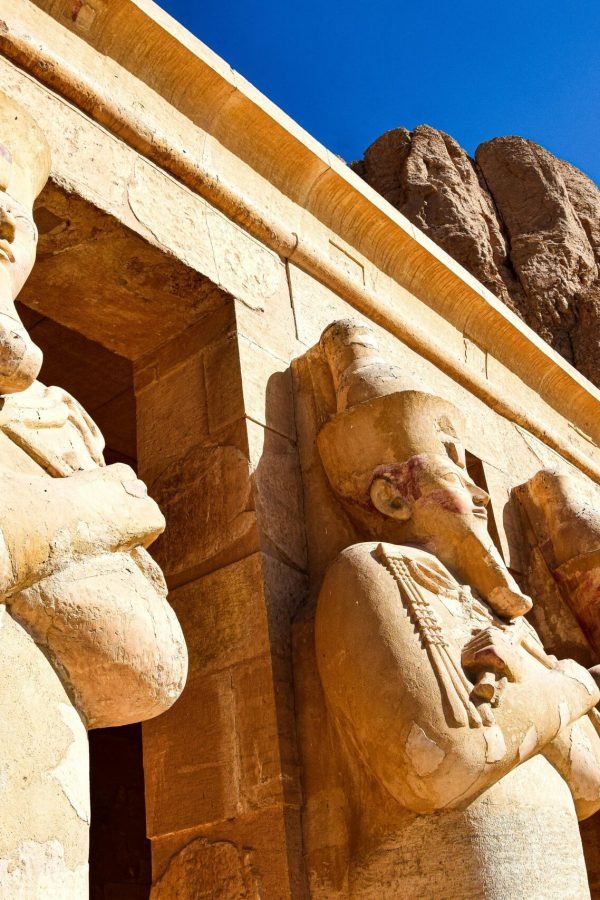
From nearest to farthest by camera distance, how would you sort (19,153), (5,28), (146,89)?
(19,153), (5,28), (146,89)

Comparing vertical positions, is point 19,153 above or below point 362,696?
above

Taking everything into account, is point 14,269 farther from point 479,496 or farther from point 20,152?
point 479,496

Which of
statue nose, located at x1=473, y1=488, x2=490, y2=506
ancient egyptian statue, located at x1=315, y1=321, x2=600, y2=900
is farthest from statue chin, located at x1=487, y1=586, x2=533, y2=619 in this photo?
statue nose, located at x1=473, y1=488, x2=490, y2=506

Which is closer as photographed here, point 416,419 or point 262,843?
point 262,843

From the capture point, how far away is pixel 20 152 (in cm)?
219

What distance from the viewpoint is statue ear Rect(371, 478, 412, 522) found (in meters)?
2.85

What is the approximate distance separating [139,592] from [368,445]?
1.31 metres

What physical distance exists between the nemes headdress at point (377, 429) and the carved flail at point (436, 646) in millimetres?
445

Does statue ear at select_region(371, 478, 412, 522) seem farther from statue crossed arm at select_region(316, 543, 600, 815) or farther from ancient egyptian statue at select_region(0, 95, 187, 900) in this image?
ancient egyptian statue at select_region(0, 95, 187, 900)

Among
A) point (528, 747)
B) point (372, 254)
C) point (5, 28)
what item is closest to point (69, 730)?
point (528, 747)

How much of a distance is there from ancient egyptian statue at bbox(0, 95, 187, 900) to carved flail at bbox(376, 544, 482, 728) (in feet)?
2.33

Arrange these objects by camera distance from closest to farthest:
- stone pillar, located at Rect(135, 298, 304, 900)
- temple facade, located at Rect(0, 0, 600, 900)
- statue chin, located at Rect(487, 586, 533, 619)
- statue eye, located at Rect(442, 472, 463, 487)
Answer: temple facade, located at Rect(0, 0, 600, 900) → stone pillar, located at Rect(135, 298, 304, 900) → statue chin, located at Rect(487, 586, 533, 619) → statue eye, located at Rect(442, 472, 463, 487)

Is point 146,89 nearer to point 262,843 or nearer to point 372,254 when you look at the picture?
point 372,254

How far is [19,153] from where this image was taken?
219cm
